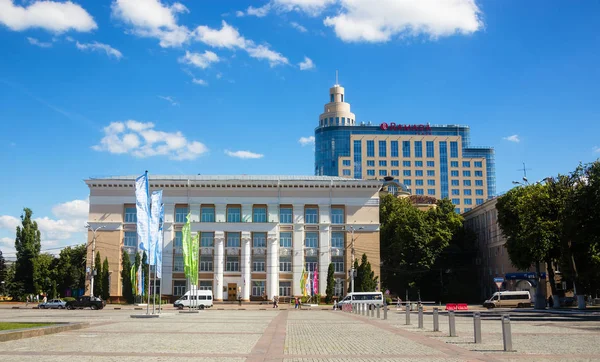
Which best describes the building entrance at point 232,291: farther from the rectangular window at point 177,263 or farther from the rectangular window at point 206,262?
the rectangular window at point 177,263

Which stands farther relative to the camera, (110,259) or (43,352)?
(110,259)

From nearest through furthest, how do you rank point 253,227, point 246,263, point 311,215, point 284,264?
point 246,263 < point 253,227 < point 284,264 < point 311,215

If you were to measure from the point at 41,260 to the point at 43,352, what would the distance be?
3078 inches

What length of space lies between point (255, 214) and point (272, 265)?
7.24m

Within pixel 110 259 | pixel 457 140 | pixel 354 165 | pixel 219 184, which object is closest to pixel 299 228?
pixel 219 184

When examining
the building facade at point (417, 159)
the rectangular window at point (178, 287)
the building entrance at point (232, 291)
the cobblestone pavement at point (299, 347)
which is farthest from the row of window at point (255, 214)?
the building facade at point (417, 159)

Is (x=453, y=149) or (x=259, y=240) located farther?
(x=453, y=149)

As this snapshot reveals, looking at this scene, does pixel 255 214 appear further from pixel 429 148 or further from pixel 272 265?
pixel 429 148

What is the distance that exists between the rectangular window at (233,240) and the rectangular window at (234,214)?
78.4 inches

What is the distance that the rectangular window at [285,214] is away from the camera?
82250 millimetres

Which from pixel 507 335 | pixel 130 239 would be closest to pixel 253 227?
pixel 130 239

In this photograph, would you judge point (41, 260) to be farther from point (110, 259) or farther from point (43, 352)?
point (43, 352)

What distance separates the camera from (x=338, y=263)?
3216 inches

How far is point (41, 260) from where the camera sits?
8812 centimetres
